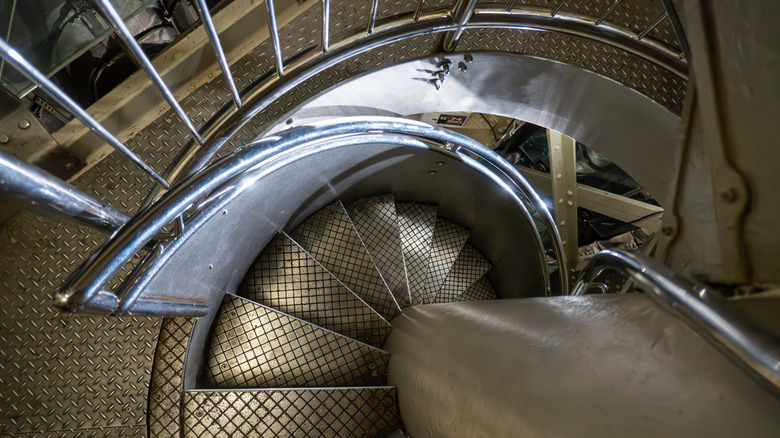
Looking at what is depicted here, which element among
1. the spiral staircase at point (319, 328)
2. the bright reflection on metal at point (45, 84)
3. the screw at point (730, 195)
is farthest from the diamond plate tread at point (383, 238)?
the screw at point (730, 195)

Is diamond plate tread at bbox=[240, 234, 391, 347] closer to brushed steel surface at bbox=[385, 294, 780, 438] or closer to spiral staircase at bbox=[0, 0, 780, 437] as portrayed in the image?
spiral staircase at bbox=[0, 0, 780, 437]

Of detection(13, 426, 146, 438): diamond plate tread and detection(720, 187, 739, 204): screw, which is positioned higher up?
detection(720, 187, 739, 204): screw

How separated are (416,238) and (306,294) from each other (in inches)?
52.7

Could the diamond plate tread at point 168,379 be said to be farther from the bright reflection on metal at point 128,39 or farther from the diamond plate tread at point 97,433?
the bright reflection on metal at point 128,39

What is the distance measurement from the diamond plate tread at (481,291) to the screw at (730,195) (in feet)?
11.3

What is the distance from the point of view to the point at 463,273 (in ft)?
13.4

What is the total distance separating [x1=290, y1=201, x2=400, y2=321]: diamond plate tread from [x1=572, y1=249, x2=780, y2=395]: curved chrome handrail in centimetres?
236

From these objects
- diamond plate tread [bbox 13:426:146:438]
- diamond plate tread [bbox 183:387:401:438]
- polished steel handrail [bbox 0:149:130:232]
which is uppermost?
polished steel handrail [bbox 0:149:130:232]

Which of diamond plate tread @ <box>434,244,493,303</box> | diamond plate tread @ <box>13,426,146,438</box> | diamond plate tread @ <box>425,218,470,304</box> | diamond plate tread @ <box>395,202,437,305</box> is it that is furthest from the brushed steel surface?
diamond plate tread @ <box>434,244,493,303</box>

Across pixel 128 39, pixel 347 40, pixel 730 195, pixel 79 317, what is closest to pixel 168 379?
pixel 79 317

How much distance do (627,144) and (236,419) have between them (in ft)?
10.8

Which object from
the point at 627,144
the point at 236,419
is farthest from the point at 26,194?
the point at 627,144

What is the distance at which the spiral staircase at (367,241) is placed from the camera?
2.16 feet

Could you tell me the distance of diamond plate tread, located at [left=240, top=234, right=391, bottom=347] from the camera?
8.87 feet
